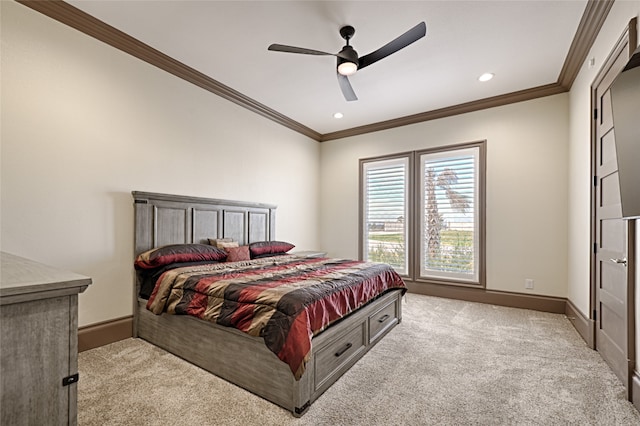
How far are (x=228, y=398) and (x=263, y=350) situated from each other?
1.27ft

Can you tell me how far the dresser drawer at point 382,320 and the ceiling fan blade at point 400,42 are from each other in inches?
94.9

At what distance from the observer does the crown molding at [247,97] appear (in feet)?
8.16

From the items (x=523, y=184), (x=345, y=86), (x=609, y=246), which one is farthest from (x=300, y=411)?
(x=523, y=184)

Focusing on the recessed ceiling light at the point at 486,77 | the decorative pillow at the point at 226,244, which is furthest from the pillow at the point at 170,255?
the recessed ceiling light at the point at 486,77

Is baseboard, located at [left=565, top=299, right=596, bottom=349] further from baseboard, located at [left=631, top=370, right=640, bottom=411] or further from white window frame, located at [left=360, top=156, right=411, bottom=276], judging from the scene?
white window frame, located at [left=360, top=156, right=411, bottom=276]

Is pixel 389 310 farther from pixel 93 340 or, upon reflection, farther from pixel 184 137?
pixel 184 137

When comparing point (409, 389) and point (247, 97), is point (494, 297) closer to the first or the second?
point (409, 389)

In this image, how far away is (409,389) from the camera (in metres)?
2.03

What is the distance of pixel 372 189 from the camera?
541 centimetres

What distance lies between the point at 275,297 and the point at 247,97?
332 centimetres

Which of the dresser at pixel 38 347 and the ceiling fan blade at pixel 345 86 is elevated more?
the ceiling fan blade at pixel 345 86

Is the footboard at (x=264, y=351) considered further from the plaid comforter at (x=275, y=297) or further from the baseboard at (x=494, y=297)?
the baseboard at (x=494, y=297)

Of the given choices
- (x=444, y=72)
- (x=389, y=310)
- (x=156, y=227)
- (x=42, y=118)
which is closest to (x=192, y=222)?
(x=156, y=227)

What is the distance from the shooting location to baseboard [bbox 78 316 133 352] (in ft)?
8.45
